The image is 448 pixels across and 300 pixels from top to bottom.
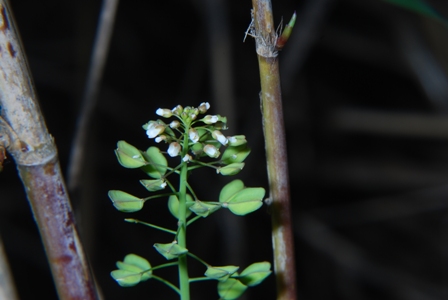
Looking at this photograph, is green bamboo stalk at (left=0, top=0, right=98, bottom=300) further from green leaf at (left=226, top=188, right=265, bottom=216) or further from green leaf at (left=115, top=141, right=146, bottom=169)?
green leaf at (left=226, top=188, right=265, bottom=216)

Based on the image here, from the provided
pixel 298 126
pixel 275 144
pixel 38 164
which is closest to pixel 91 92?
pixel 38 164

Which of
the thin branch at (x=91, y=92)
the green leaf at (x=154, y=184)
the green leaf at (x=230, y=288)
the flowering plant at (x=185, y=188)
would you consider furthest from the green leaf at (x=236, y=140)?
the thin branch at (x=91, y=92)

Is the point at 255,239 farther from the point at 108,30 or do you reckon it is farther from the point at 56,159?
the point at 56,159

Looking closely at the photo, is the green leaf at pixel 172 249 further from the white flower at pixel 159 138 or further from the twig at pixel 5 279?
the twig at pixel 5 279

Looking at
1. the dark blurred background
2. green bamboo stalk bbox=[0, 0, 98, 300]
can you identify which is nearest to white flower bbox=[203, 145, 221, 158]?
green bamboo stalk bbox=[0, 0, 98, 300]

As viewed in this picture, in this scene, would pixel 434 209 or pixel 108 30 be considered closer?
pixel 108 30

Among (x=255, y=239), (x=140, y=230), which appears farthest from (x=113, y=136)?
(x=255, y=239)

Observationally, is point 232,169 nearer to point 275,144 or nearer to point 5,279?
point 275,144
